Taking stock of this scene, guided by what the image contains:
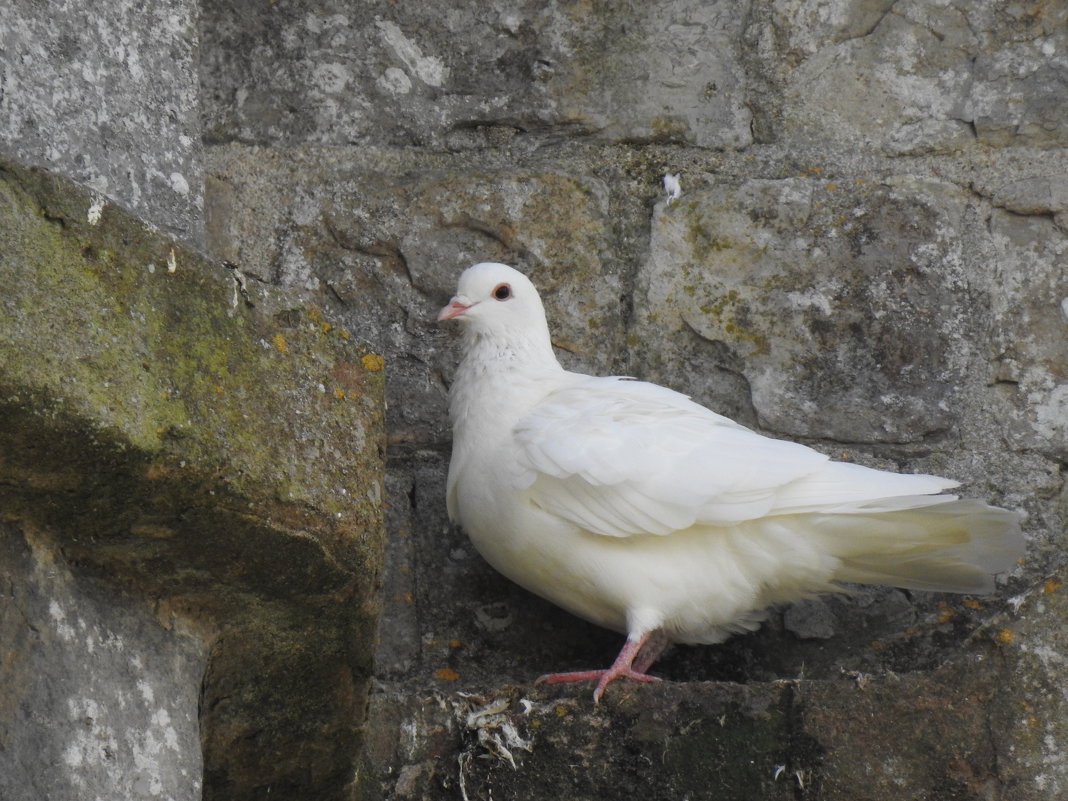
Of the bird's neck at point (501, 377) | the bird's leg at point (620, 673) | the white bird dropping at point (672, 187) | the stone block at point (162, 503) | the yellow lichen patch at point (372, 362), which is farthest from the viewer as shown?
the white bird dropping at point (672, 187)

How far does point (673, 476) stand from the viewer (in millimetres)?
2125

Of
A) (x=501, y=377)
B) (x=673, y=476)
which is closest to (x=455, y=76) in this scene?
(x=501, y=377)

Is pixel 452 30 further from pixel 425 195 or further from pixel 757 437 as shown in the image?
pixel 757 437

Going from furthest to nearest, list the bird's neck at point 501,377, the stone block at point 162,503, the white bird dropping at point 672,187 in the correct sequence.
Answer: the white bird dropping at point 672,187 < the bird's neck at point 501,377 < the stone block at point 162,503

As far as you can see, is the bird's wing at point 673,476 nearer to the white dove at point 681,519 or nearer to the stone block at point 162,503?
the white dove at point 681,519

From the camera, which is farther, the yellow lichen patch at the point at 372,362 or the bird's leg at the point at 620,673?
the bird's leg at the point at 620,673

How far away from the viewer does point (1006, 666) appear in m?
1.84

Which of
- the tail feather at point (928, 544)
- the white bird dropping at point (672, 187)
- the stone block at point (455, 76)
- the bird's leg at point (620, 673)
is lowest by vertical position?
the bird's leg at point (620, 673)

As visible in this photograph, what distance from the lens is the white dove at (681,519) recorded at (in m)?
2.10

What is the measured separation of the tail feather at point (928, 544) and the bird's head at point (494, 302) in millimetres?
633

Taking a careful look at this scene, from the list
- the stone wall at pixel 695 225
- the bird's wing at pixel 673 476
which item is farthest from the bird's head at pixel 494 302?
the bird's wing at pixel 673 476

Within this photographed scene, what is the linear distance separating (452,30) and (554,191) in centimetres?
36

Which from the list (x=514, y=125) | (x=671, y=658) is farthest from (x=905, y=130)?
(x=671, y=658)

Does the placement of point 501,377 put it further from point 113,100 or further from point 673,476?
point 113,100
